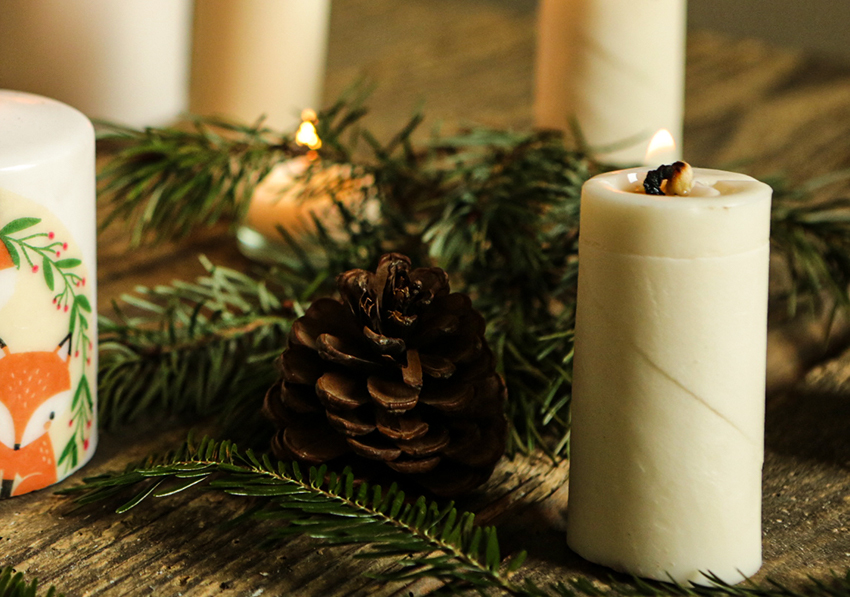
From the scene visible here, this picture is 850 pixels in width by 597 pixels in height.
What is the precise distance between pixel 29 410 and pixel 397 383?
0.13m

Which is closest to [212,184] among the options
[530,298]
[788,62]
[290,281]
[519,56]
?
[290,281]

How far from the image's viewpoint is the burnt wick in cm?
27

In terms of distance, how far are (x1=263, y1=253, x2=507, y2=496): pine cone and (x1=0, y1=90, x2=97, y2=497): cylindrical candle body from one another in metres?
0.07

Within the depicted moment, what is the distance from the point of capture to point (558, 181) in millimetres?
446

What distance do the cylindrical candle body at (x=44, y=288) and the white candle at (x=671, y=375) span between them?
0.17 metres

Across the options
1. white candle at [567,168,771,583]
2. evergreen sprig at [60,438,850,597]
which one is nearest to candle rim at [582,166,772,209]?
white candle at [567,168,771,583]

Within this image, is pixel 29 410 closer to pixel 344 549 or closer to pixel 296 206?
pixel 344 549

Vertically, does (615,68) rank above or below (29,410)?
above

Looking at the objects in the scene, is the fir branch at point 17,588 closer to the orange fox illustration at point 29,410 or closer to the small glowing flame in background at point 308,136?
the orange fox illustration at point 29,410

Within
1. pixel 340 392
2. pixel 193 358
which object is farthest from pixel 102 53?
pixel 340 392

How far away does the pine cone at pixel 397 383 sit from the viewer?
296 mm

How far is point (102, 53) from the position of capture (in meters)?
0.57

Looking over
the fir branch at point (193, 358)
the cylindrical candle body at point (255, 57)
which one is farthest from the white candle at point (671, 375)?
the cylindrical candle body at point (255, 57)

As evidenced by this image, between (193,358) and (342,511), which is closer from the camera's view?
(342,511)
